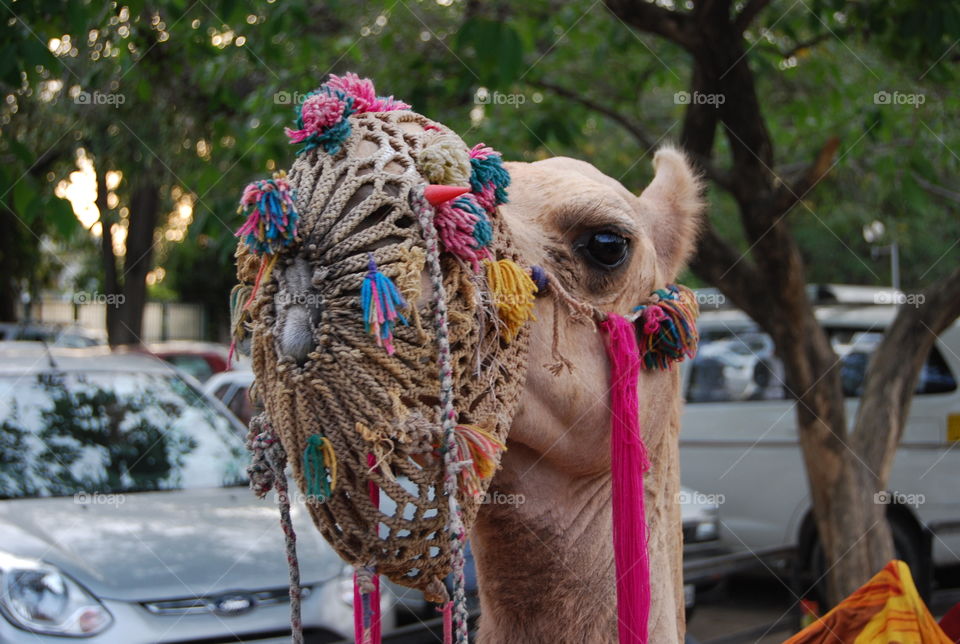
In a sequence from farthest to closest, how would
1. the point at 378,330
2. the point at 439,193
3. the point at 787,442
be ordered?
the point at 787,442 → the point at 439,193 → the point at 378,330

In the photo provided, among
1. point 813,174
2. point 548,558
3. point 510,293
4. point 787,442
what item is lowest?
point 787,442

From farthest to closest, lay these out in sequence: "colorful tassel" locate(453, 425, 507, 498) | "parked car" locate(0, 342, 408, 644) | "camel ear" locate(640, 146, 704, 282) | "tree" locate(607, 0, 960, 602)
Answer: "tree" locate(607, 0, 960, 602)
"parked car" locate(0, 342, 408, 644)
"camel ear" locate(640, 146, 704, 282)
"colorful tassel" locate(453, 425, 507, 498)

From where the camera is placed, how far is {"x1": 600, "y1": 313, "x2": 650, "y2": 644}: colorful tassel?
1.74 meters

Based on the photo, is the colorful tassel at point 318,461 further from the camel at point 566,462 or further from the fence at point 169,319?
the fence at point 169,319

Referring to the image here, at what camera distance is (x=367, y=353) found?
1283mm

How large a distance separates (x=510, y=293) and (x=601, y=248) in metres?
0.34

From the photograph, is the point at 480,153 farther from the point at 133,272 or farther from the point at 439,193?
the point at 133,272

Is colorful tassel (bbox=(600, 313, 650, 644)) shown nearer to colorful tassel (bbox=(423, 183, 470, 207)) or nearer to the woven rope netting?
the woven rope netting

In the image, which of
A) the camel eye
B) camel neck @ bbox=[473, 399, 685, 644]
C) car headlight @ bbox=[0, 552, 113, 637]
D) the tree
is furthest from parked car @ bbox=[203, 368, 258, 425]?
the camel eye

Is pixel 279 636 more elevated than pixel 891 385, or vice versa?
pixel 891 385

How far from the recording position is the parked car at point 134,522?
3859mm

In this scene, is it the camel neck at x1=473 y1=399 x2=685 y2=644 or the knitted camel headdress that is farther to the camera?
the camel neck at x1=473 y1=399 x2=685 y2=644

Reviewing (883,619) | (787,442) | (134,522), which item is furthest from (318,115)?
(787,442)

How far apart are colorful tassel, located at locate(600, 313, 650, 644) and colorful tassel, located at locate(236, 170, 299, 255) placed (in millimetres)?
713
